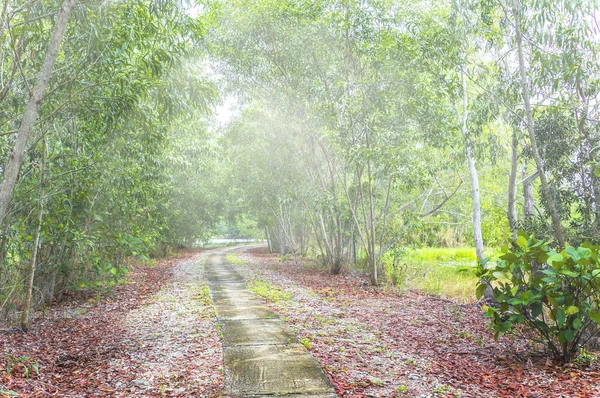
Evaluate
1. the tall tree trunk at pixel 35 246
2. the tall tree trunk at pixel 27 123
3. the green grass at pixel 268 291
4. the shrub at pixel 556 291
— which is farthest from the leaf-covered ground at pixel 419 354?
the tall tree trunk at pixel 35 246

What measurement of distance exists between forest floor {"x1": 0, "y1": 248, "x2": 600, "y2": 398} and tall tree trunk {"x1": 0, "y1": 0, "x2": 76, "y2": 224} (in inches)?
67.8

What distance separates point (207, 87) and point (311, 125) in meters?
6.43

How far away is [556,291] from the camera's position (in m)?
4.85

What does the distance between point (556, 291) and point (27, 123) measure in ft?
18.0

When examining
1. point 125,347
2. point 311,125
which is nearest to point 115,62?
point 125,347

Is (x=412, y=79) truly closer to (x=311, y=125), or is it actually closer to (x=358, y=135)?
(x=358, y=135)

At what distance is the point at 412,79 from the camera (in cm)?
1081

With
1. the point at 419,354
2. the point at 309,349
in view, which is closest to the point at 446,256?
the point at 419,354

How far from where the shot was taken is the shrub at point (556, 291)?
15.1 feet

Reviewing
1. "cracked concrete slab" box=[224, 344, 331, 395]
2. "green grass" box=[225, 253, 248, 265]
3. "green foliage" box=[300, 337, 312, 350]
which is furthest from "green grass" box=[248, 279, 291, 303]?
"green grass" box=[225, 253, 248, 265]

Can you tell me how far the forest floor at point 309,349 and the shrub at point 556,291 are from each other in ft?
1.38

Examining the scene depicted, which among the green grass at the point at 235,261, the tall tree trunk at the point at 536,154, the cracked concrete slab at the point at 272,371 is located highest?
the tall tree trunk at the point at 536,154

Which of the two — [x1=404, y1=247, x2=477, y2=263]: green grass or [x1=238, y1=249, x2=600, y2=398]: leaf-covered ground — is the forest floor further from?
[x1=404, y1=247, x2=477, y2=263]: green grass

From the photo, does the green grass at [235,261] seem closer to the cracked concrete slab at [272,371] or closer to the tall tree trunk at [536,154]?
the cracked concrete slab at [272,371]
